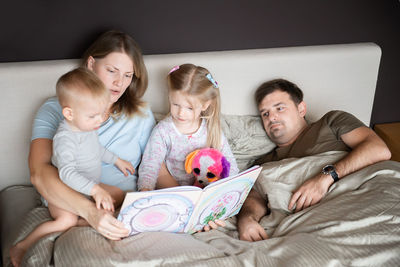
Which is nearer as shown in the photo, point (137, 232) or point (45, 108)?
point (137, 232)

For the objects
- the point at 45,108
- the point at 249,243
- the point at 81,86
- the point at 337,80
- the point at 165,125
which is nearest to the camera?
the point at 81,86

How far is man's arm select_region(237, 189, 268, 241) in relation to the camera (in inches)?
65.9

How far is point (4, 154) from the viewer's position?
77.9 inches

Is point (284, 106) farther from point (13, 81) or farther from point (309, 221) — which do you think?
point (13, 81)

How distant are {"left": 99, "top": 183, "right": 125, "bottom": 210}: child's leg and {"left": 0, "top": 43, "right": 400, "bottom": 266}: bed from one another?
0.25m

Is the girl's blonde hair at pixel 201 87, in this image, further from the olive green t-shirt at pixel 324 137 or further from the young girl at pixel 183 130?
the olive green t-shirt at pixel 324 137

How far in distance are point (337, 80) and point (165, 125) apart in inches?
45.4

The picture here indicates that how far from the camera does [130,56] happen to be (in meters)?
1.79

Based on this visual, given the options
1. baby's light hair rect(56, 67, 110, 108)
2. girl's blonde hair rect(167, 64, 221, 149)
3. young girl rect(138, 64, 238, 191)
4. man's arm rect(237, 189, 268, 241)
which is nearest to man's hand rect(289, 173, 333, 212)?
man's arm rect(237, 189, 268, 241)

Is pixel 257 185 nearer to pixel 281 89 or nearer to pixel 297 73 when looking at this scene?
pixel 281 89

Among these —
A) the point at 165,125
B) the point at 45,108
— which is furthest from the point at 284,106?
the point at 45,108

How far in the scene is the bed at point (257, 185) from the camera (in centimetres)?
143

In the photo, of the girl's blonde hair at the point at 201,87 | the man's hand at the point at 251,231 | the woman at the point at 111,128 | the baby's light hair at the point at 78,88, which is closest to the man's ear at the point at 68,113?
the baby's light hair at the point at 78,88

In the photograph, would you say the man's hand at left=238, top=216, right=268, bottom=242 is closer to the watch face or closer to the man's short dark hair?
the watch face
